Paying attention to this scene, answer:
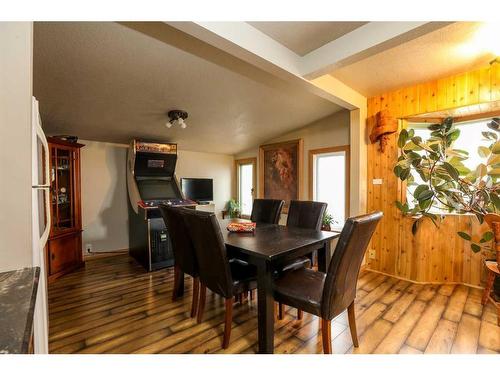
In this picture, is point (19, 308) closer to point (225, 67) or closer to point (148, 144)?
point (225, 67)

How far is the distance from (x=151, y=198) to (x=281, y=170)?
228cm

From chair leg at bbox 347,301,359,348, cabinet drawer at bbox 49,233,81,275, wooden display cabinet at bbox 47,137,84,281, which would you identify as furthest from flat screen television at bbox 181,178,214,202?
chair leg at bbox 347,301,359,348

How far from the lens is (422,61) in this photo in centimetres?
214

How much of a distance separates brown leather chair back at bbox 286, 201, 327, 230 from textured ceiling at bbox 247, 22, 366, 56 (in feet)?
5.00

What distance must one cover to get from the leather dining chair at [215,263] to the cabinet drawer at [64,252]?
2090 millimetres

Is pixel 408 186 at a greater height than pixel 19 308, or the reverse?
pixel 408 186

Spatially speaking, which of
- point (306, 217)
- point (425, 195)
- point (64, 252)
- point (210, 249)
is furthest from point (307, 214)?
point (64, 252)

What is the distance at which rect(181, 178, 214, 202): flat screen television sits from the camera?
4332mm

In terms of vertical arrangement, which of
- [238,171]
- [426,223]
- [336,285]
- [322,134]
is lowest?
[336,285]

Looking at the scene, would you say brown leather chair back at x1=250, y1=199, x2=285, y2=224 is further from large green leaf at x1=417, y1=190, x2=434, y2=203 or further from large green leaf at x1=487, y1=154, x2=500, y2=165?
large green leaf at x1=487, y1=154, x2=500, y2=165

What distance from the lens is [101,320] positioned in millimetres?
1932

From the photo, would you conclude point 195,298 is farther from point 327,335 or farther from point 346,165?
point 346,165

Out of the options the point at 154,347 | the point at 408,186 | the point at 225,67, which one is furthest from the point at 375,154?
the point at 154,347
